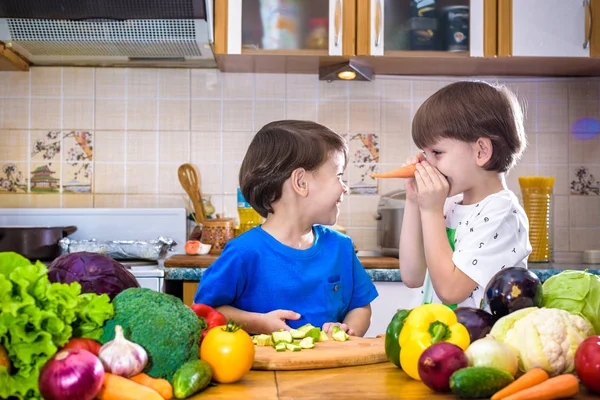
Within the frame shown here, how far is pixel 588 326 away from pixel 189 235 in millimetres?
2337

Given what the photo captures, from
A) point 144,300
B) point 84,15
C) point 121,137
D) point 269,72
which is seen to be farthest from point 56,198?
point 144,300

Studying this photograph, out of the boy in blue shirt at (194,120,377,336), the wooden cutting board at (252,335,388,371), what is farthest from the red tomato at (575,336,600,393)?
the boy in blue shirt at (194,120,377,336)

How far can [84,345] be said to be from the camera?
0.86 m

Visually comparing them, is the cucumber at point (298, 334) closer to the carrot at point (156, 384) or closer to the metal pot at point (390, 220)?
the carrot at point (156, 384)

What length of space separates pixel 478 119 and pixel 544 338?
682mm

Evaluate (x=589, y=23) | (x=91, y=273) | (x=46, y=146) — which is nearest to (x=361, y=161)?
(x=589, y=23)

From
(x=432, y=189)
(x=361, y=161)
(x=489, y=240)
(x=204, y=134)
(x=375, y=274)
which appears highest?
(x=204, y=134)

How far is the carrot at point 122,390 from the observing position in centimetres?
82

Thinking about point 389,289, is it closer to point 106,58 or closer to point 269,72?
point 269,72

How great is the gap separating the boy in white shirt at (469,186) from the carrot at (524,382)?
1.76ft

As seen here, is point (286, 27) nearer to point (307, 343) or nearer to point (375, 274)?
point (375, 274)

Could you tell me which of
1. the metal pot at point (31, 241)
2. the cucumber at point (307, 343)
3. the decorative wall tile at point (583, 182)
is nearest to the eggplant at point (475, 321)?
the cucumber at point (307, 343)

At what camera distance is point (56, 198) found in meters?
3.16

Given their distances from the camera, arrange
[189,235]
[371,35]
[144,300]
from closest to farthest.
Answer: [144,300], [371,35], [189,235]
